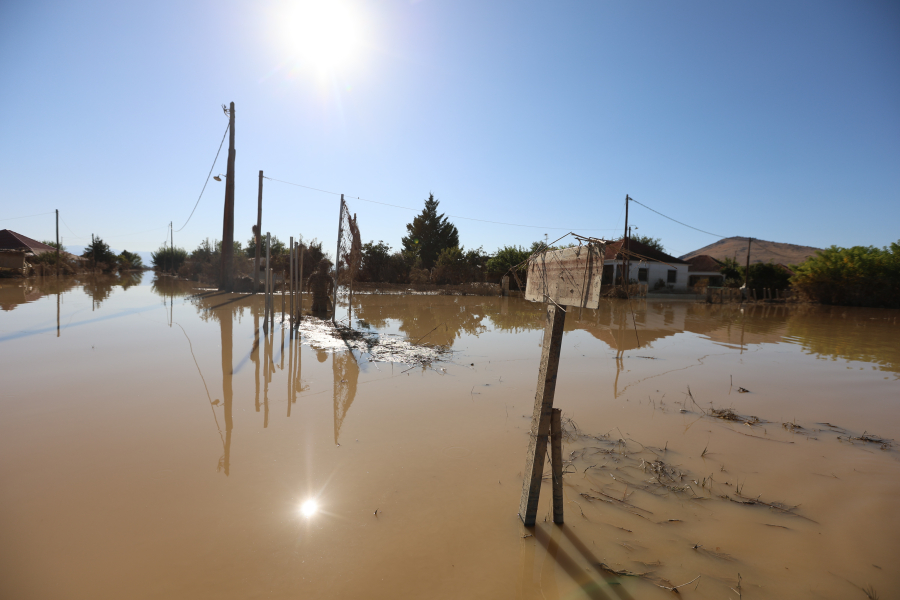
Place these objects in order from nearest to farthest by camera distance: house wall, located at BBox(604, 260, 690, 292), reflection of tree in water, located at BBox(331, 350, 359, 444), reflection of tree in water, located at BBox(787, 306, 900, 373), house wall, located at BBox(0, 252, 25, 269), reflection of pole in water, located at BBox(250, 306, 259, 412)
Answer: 1. reflection of tree in water, located at BBox(331, 350, 359, 444)
2. reflection of pole in water, located at BBox(250, 306, 259, 412)
3. reflection of tree in water, located at BBox(787, 306, 900, 373)
4. house wall, located at BBox(604, 260, 690, 292)
5. house wall, located at BBox(0, 252, 25, 269)

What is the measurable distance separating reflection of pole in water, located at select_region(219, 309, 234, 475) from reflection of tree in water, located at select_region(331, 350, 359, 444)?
1.09 metres

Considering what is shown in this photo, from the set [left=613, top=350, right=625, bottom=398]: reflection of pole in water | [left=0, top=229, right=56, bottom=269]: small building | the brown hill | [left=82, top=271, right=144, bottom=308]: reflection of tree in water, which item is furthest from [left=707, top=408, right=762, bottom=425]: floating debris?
the brown hill

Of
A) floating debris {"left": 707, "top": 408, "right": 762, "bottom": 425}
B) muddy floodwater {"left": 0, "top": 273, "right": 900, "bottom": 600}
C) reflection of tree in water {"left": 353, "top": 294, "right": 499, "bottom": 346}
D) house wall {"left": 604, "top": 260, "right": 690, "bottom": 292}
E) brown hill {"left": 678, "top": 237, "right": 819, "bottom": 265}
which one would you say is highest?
brown hill {"left": 678, "top": 237, "right": 819, "bottom": 265}

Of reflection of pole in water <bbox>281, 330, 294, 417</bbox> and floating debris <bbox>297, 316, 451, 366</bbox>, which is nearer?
reflection of pole in water <bbox>281, 330, 294, 417</bbox>

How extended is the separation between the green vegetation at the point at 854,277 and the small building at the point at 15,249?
5536 cm

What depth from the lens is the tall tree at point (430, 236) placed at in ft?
144

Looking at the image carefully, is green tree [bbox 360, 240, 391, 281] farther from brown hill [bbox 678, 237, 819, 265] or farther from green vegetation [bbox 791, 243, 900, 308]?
brown hill [bbox 678, 237, 819, 265]

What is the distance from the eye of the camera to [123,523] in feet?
10.2

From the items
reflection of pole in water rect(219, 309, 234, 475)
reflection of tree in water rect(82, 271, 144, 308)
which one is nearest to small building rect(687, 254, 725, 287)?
reflection of pole in water rect(219, 309, 234, 475)

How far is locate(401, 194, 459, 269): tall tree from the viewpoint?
144 feet

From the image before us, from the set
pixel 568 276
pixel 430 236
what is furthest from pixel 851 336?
pixel 430 236

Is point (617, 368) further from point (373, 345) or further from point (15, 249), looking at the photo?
point (15, 249)

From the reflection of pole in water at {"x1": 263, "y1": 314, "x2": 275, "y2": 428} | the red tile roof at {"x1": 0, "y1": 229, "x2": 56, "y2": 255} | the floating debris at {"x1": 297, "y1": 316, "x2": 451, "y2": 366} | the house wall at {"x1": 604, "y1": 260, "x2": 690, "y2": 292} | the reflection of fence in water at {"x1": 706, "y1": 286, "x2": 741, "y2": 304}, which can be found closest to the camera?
the reflection of pole in water at {"x1": 263, "y1": 314, "x2": 275, "y2": 428}

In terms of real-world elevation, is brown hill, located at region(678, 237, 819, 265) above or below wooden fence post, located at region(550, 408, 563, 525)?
above
